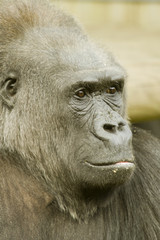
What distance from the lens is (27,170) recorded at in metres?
4.64

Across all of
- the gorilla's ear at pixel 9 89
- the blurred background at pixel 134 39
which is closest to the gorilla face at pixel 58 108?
the gorilla's ear at pixel 9 89

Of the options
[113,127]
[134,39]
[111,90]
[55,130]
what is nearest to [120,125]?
[113,127]

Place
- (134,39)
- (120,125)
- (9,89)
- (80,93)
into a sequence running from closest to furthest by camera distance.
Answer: (120,125)
(80,93)
(9,89)
(134,39)

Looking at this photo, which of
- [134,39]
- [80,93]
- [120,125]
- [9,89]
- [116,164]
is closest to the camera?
[116,164]

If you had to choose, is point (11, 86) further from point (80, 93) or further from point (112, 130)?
point (112, 130)

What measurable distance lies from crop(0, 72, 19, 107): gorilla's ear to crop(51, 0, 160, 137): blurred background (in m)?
0.89

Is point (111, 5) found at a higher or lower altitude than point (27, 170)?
higher

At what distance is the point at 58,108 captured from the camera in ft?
15.0

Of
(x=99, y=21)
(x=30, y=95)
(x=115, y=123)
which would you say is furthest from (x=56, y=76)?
(x=99, y=21)

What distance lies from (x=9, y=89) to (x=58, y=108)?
1.44 feet

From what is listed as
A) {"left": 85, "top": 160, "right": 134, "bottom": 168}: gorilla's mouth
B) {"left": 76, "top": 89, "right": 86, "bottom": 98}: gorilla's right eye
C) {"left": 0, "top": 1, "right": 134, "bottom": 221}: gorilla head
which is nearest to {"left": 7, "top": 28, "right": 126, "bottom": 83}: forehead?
{"left": 0, "top": 1, "right": 134, "bottom": 221}: gorilla head

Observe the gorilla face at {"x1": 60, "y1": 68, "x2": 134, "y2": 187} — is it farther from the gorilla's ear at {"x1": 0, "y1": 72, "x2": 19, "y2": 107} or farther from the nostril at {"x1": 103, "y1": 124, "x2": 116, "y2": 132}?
the gorilla's ear at {"x1": 0, "y1": 72, "x2": 19, "y2": 107}

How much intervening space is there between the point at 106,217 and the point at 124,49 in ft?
10.9

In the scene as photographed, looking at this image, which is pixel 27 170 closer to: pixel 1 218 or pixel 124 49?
pixel 1 218
